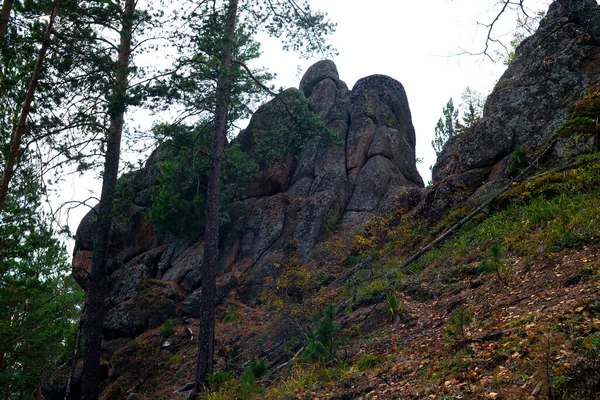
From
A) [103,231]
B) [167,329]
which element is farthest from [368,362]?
[167,329]

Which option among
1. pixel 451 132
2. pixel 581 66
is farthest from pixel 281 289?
pixel 451 132

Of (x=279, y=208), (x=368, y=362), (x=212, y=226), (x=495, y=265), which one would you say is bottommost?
(x=368, y=362)

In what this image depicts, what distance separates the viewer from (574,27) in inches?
523

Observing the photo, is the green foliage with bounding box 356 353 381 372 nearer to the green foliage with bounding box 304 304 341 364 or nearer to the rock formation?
the green foliage with bounding box 304 304 341 364

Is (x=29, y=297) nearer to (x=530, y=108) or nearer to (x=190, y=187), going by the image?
(x=190, y=187)

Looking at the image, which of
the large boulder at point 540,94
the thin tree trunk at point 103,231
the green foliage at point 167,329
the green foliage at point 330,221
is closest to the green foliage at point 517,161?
the large boulder at point 540,94

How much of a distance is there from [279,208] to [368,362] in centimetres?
1337

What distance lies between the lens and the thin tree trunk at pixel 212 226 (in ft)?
34.5

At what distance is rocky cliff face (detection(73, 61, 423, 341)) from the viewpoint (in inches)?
667

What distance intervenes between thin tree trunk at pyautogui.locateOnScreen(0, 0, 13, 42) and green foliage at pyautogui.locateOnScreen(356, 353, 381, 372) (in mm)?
12287

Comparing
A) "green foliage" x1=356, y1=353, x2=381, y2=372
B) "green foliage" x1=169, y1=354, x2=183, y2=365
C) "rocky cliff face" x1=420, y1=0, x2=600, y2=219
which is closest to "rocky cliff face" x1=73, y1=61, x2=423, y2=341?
"green foliage" x1=169, y1=354, x2=183, y2=365

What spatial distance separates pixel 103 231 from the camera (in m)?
13.6

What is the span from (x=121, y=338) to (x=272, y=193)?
905 centimetres

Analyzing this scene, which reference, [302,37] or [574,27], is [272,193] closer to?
[302,37]
